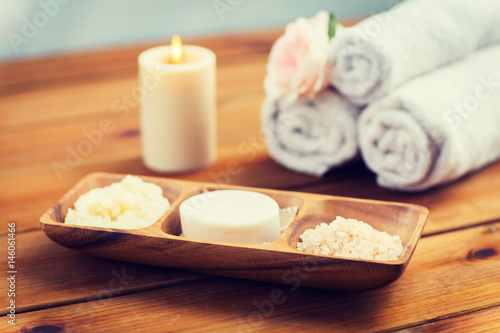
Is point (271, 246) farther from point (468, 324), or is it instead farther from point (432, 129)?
point (432, 129)

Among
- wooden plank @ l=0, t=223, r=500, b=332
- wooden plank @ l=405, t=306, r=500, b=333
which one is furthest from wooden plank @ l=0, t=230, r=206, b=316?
wooden plank @ l=405, t=306, r=500, b=333

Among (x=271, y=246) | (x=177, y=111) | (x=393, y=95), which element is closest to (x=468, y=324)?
(x=271, y=246)

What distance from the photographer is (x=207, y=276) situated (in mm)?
600

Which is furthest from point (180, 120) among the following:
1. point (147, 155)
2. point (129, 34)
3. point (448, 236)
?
point (129, 34)

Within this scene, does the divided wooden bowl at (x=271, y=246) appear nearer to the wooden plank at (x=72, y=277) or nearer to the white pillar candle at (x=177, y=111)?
the wooden plank at (x=72, y=277)

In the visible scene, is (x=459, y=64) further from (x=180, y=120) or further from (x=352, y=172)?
(x=180, y=120)

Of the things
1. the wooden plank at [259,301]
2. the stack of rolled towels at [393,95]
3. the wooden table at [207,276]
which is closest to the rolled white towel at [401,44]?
the stack of rolled towels at [393,95]

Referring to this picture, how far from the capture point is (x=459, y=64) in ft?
2.73

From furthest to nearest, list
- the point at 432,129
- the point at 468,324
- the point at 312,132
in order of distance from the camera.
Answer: the point at 312,132, the point at 432,129, the point at 468,324

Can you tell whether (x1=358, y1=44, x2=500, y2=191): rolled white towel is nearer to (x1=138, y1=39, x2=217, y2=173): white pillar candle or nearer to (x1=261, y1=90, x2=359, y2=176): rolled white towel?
(x1=261, y1=90, x2=359, y2=176): rolled white towel

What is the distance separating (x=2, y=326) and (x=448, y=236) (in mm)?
446

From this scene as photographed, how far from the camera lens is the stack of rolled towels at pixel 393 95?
74 centimetres

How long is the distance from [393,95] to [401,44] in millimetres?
65

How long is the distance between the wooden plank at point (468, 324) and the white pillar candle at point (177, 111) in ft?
1.32
